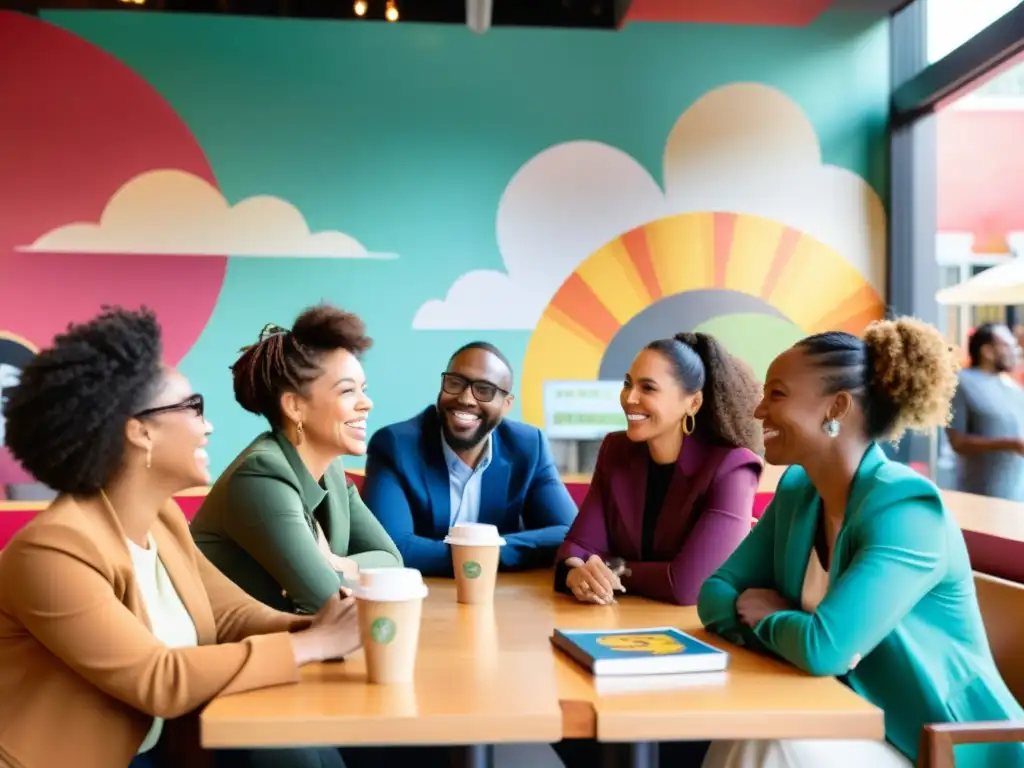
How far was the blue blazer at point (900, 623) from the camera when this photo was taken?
5.21ft

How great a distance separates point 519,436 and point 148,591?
145 centimetres

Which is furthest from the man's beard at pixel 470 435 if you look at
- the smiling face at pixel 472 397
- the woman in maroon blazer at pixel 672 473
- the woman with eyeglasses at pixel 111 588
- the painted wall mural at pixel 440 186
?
the painted wall mural at pixel 440 186

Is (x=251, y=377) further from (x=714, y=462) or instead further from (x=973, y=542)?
(x=973, y=542)

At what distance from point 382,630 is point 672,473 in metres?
1.19

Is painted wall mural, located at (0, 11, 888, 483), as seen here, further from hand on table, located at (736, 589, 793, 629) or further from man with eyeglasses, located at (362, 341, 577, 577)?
hand on table, located at (736, 589, 793, 629)

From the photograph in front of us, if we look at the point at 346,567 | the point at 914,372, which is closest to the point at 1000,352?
the point at 914,372

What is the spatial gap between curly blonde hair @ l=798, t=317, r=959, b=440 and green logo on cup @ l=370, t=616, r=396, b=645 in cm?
97

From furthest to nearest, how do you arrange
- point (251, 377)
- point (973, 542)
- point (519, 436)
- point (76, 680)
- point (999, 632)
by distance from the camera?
1. point (519, 436)
2. point (973, 542)
3. point (251, 377)
4. point (999, 632)
5. point (76, 680)

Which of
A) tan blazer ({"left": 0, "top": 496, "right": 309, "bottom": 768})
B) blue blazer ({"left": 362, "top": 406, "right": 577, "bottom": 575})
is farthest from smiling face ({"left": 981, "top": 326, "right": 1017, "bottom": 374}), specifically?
tan blazer ({"left": 0, "top": 496, "right": 309, "bottom": 768})

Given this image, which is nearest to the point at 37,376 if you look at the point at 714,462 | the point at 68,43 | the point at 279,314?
the point at 714,462

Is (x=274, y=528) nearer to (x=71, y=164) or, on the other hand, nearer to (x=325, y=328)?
(x=325, y=328)

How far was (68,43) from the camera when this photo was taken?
5.05 m

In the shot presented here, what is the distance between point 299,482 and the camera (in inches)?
84.2

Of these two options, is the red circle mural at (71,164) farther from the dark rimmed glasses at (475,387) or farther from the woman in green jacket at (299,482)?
the woman in green jacket at (299,482)
